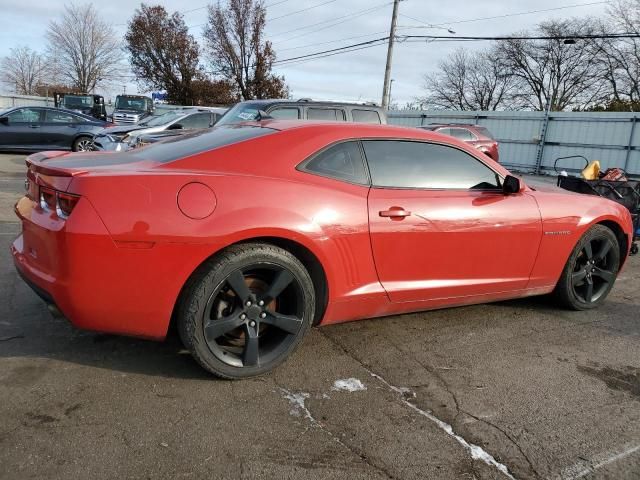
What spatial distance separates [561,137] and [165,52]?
3408cm

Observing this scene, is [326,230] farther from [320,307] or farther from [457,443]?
[457,443]

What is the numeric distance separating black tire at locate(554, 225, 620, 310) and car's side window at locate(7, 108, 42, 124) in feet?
46.1

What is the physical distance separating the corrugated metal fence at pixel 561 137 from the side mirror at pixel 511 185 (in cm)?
1645

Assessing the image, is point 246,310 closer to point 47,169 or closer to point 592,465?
point 47,169

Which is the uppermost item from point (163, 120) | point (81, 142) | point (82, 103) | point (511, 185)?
point (82, 103)

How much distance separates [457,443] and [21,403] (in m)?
2.16

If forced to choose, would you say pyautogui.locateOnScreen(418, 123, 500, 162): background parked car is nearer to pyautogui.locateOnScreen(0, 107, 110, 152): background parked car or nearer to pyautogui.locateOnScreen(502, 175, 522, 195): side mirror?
pyautogui.locateOnScreen(0, 107, 110, 152): background parked car

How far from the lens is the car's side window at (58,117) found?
14.1 m

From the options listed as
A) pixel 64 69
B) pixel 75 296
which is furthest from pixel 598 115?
pixel 64 69

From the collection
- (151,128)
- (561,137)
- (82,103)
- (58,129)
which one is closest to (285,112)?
(151,128)

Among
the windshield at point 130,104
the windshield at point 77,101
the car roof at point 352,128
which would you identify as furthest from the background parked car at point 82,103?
the car roof at point 352,128

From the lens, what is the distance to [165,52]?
43.3 meters

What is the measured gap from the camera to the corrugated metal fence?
698 inches

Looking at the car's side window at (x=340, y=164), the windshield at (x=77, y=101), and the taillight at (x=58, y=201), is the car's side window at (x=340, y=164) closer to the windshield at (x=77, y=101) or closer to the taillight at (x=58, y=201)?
the taillight at (x=58, y=201)
